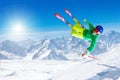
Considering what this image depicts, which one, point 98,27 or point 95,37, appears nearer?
point 98,27

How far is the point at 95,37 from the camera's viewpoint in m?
17.7

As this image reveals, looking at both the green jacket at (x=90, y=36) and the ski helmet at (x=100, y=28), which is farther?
the green jacket at (x=90, y=36)

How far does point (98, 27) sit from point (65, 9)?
109 inches

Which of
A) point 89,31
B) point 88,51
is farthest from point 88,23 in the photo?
point 88,51

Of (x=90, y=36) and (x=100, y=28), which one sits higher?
(x=90, y=36)

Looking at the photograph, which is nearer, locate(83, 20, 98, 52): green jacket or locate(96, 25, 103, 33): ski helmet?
locate(96, 25, 103, 33): ski helmet

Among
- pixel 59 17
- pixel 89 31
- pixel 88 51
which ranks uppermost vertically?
pixel 59 17

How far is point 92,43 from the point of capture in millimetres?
17641

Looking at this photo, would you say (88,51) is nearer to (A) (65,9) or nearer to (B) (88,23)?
(B) (88,23)

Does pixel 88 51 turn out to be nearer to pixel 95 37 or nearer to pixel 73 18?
pixel 95 37

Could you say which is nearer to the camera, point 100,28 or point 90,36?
point 100,28

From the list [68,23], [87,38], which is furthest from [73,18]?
[87,38]

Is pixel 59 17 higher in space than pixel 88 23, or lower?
higher

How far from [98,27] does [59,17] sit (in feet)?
9.28
